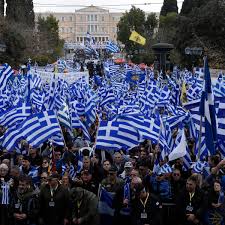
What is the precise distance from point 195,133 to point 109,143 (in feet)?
5.50

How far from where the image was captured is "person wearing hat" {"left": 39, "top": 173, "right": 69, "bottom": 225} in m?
8.48

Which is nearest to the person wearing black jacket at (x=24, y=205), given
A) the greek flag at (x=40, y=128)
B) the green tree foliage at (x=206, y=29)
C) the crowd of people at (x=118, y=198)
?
the crowd of people at (x=118, y=198)

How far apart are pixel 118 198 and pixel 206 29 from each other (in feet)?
106

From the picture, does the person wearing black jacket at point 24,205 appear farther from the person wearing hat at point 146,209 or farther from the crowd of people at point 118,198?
the person wearing hat at point 146,209

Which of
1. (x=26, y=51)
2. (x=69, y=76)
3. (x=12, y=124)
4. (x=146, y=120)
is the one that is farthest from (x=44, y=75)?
(x=26, y=51)

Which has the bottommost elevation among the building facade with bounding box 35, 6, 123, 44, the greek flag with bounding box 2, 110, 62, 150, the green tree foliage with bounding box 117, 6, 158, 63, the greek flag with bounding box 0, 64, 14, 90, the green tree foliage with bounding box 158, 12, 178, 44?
the greek flag with bounding box 2, 110, 62, 150

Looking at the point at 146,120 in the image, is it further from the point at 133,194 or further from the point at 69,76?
the point at 69,76

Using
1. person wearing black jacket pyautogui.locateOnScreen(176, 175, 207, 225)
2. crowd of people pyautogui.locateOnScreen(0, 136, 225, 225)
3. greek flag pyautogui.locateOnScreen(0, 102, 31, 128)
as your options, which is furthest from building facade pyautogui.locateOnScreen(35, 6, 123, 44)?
person wearing black jacket pyautogui.locateOnScreen(176, 175, 207, 225)

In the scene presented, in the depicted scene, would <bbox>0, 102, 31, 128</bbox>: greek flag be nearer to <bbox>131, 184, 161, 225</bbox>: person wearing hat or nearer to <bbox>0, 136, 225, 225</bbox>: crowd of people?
<bbox>0, 136, 225, 225</bbox>: crowd of people

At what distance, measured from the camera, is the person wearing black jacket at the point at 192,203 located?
835 centimetres

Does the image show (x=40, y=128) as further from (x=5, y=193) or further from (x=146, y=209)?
(x=146, y=209)

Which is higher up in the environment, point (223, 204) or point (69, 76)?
point (69, 76)

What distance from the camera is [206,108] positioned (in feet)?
32.3

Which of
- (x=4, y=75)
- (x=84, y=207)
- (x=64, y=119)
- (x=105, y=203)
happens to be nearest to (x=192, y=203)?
(x=105, y=203)
